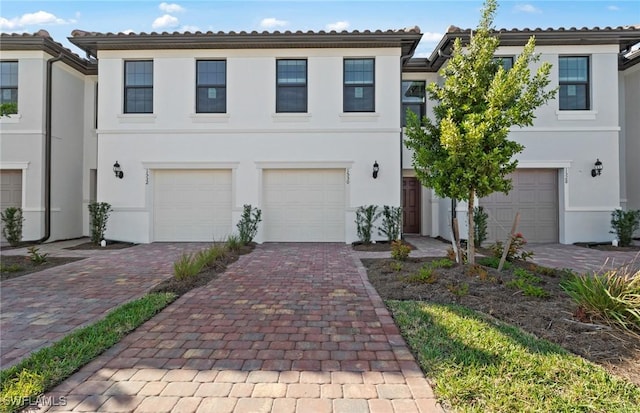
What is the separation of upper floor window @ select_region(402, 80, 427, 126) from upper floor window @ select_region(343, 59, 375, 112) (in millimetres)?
1924

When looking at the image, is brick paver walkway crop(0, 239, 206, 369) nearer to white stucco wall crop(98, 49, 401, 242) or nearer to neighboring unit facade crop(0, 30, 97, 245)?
neighboring unit facade crop(0, 30, 97, 245)

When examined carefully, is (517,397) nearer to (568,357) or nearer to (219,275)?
(568,357)

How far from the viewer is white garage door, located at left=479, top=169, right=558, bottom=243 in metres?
10.6

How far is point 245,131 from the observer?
422 inches

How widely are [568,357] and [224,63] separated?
1092cm

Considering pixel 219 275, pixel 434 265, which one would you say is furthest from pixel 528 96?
pixel 219 275

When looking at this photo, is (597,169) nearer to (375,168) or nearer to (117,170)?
(375,168)

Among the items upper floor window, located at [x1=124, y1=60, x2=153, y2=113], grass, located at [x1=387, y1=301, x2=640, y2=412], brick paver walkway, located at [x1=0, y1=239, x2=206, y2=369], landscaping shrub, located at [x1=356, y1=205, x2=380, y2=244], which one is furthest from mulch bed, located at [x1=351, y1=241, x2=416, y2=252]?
upper floor window, located at [x1=124, y1=60, x2=153, y2=113]

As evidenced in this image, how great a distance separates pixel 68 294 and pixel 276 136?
22.8 ft

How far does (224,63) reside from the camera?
10828 millimetres

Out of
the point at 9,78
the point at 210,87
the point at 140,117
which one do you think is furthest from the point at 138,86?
the point at 9,78

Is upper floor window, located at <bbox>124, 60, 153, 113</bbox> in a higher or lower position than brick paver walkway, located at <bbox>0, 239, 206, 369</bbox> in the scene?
higher

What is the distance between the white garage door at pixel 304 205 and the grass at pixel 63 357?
6.67 meters

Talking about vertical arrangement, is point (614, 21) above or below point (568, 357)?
above
